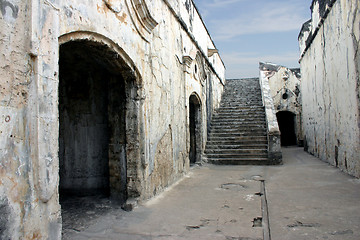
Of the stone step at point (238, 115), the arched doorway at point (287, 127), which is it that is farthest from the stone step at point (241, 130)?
the arched doorway at point (287, 127)

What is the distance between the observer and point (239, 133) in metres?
10.2

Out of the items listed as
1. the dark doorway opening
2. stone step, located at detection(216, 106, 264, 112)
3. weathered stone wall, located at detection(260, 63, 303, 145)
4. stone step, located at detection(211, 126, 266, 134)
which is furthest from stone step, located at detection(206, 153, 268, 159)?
weathered stone wall, located at detection(260, 63, 303, 145)

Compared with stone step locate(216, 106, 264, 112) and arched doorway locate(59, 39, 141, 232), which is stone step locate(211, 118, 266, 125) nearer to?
stone step locate(216, 106, 264, 112)

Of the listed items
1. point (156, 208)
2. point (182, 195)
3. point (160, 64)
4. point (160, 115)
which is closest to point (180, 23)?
point (160, 64)

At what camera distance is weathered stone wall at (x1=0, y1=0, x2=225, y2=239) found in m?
2.15

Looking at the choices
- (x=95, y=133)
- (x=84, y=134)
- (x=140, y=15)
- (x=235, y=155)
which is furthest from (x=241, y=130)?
(x=140, y=15)

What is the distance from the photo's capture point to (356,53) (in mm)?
5746

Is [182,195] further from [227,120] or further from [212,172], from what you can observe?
[227,120]

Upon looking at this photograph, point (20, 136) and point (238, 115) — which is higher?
point (238, 115)

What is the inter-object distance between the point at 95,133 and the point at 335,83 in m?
6.09

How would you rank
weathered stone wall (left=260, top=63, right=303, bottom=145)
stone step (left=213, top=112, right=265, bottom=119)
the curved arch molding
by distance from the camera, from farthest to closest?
weathered stone wall (left=260, top=63, right=303, bottom=145), stone step (left=213, top=112, right=265, bottom=119), the curved arch molding

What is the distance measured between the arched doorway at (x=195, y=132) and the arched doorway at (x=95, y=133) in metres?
4.35

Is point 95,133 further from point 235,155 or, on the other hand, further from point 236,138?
point 236,138

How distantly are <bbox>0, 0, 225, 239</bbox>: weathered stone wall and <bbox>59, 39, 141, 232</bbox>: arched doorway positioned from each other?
0.9 inches
